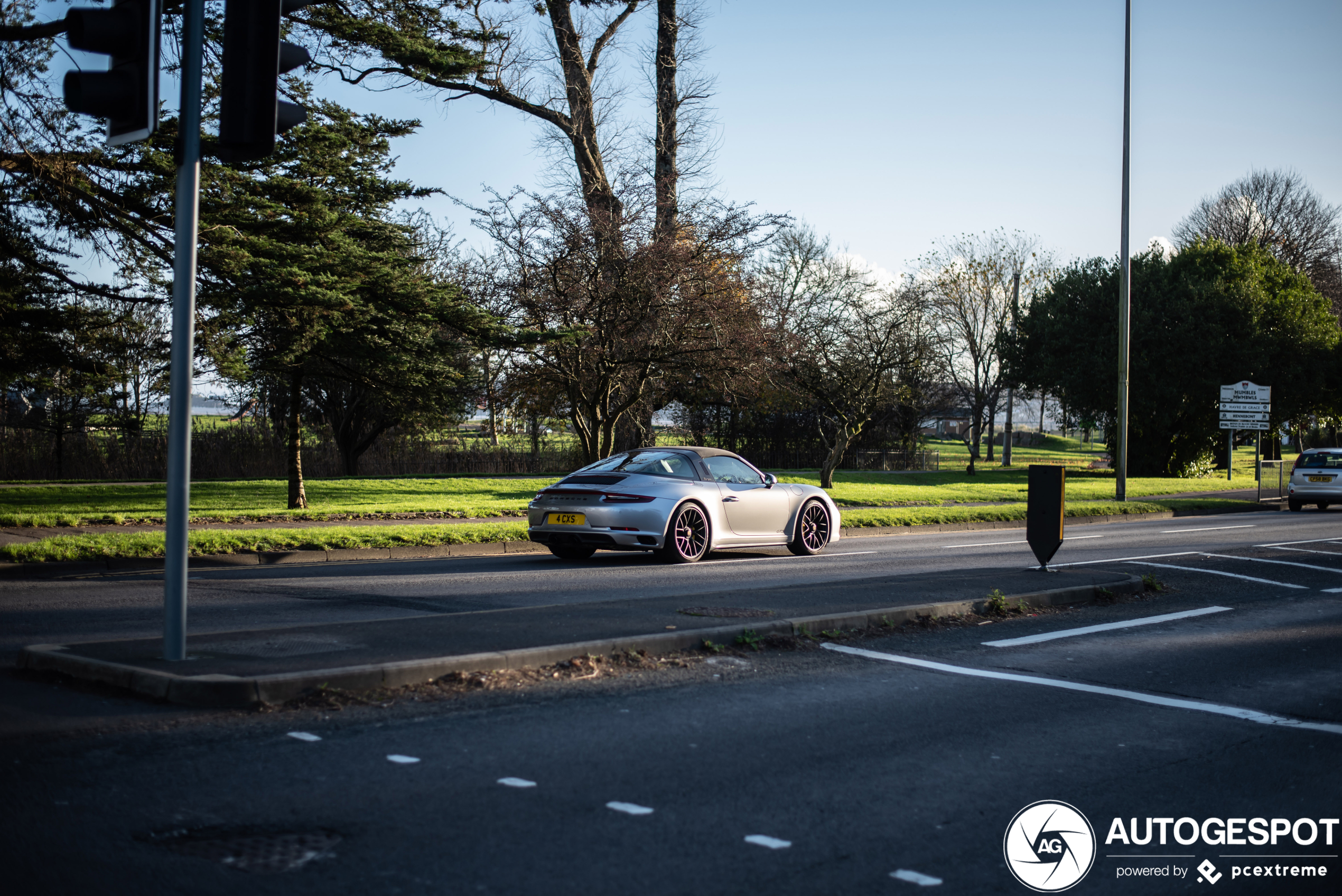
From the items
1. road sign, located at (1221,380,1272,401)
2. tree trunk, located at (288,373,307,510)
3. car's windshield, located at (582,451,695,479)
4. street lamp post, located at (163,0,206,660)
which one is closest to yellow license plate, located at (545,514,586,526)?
car's windshield, located at (582,451,695,479)

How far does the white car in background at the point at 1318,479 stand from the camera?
28438 mm

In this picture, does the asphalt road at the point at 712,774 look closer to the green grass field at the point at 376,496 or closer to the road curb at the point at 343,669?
the road curb at the point at 343,669

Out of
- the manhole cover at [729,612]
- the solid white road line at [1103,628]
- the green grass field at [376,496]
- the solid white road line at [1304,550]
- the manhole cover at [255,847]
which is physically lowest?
the solid white road line at [1103,628]

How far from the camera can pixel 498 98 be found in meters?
24.7

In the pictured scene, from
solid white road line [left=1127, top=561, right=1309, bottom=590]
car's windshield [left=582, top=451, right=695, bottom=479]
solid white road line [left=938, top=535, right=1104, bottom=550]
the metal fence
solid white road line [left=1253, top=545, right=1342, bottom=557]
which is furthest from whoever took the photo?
the metal fence

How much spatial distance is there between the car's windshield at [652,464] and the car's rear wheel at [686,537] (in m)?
0.50

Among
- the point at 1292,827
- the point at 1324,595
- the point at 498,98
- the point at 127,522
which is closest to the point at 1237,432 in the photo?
the point at 498,98

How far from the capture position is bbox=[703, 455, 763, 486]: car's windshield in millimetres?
14266

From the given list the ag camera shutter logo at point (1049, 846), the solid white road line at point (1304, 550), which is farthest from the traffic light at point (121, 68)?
the solid white road line at point (1304, 550)

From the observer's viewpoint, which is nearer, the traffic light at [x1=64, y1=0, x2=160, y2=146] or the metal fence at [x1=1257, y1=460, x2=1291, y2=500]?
the traffic light at [x1=64, y1=0, x2=160, y2=146]

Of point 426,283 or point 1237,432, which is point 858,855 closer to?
point 426,283

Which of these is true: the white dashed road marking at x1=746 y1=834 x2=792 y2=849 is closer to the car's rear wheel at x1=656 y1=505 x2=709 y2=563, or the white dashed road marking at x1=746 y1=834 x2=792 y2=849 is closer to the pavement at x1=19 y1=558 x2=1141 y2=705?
the pavement at x1=19 y1=558 x2=1141 y2=705

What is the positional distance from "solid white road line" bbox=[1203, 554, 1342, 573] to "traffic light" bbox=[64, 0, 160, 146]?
14.1 metres

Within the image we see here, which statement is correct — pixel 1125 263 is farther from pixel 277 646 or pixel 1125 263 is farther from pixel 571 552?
pixel 277 646
